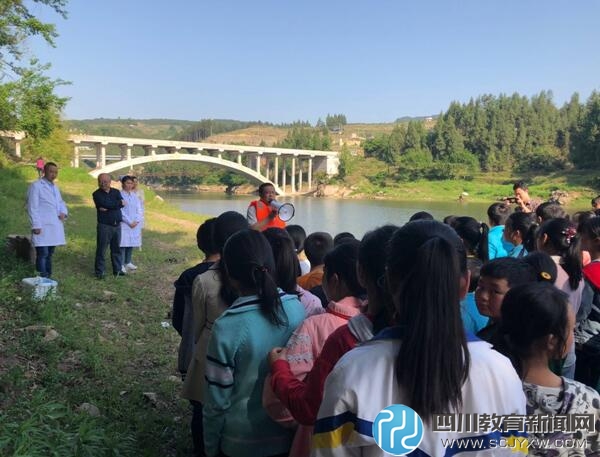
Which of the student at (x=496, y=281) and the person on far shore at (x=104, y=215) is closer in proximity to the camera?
the student at (x=496, y=281)

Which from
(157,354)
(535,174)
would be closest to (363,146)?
(535,174)

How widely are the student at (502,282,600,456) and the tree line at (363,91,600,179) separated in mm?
46689

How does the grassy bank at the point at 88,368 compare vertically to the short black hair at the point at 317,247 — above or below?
below

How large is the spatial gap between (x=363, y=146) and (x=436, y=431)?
62.7 metres

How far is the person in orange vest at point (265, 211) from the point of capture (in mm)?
3982

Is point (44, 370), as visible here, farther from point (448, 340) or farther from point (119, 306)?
point (448, 340)

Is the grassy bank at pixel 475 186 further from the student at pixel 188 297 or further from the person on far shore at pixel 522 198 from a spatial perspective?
the student at pixel 188 297

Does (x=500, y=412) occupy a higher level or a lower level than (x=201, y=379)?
higher

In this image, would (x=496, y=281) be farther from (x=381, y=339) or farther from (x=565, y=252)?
(x=381, y=339)

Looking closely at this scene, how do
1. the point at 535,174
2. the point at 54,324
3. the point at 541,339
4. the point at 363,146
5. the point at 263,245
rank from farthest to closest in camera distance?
→ the point at 363,146
the point at 535,174
the point at 54,324
the point at 263,245
the point at 541,339

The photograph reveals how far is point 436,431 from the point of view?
3.16ft

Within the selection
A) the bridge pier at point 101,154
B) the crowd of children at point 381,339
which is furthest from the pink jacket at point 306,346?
the bridge pier at point 101,154

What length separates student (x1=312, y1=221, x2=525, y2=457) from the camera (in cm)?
93
